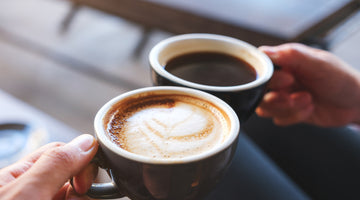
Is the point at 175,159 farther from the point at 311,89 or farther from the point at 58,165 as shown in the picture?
the point at 311,89

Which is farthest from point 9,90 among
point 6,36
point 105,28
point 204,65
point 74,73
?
point 204,65

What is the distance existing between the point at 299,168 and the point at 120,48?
1.86 metres

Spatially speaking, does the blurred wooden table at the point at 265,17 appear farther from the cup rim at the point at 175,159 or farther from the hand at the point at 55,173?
the hand at the point at 55,173

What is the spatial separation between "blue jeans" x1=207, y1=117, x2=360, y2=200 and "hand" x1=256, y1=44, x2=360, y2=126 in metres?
0.06

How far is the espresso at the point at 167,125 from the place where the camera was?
455 mm

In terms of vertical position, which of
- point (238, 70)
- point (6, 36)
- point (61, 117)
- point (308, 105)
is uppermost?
point (238, 70)

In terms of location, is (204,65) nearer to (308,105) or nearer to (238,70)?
(238,70)

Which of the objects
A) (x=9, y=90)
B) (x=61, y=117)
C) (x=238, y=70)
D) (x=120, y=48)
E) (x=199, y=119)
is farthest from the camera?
(x=120, y=48)

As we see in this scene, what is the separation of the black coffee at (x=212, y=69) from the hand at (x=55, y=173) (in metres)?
0.30

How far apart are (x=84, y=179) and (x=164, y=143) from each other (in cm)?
13

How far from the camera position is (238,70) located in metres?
0.72

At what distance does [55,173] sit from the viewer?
0.43 m

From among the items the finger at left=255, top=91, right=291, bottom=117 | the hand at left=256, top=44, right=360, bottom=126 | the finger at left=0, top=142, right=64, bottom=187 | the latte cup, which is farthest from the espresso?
the finger at left=255, top=91, right=291, bottom=117

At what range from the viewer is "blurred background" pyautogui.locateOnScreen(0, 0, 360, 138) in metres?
1.75
